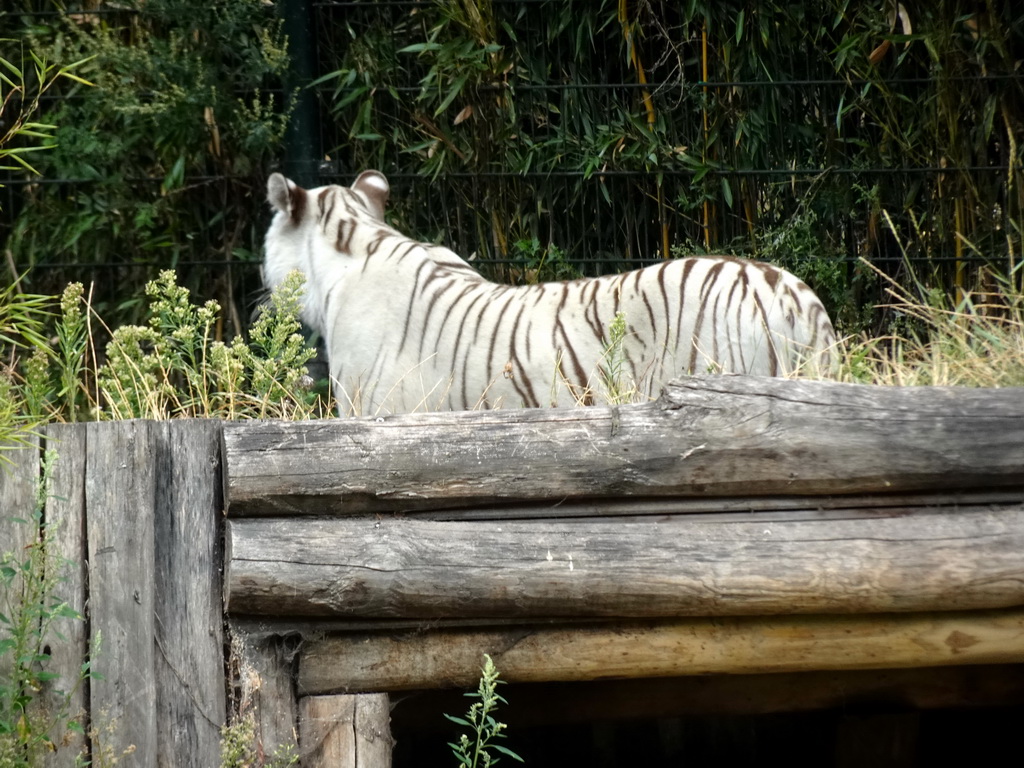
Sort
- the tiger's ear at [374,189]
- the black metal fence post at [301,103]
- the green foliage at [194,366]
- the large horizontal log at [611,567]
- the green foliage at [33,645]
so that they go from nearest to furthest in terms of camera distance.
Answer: the green foliage at [33,645], the large horizontal log at [611,567], the green foliage at [194,366], the tiger's ear at [374,189], the black metal fence post at [301,103]

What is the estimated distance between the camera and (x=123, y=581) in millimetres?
2783

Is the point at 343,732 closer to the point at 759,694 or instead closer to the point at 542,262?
the point at 759,694

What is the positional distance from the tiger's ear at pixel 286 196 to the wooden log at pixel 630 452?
6.36 ft

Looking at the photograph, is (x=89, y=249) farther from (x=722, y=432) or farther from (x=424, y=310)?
(x=722, y=432)

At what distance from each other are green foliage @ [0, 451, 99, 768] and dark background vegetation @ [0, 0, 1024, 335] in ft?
9.47

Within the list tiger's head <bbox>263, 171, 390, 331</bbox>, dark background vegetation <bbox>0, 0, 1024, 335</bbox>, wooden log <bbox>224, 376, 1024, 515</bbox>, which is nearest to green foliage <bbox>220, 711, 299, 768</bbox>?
wooden log <bbox>224, 376, 1024, 515</bbox>

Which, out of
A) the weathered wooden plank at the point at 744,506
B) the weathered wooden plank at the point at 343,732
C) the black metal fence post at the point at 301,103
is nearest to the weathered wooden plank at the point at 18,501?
the weathered wooden plank at the point at 343,732

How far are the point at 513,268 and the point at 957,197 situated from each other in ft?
6.39

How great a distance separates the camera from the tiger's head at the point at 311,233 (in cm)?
459

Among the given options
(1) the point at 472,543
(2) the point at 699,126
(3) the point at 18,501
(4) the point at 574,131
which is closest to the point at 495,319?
(1) the point at 472,543

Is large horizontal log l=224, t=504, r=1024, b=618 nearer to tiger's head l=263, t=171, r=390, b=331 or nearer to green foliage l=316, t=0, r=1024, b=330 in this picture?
tiger's head l=263, t=171, r=390, b=331

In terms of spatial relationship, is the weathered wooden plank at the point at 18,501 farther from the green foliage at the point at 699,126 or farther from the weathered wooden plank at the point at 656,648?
the green foliage at the point at 699,126

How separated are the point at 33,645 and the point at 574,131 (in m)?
3.64

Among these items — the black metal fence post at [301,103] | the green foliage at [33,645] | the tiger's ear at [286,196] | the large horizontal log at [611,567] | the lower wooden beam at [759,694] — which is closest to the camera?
the green foliage at [33,645]
